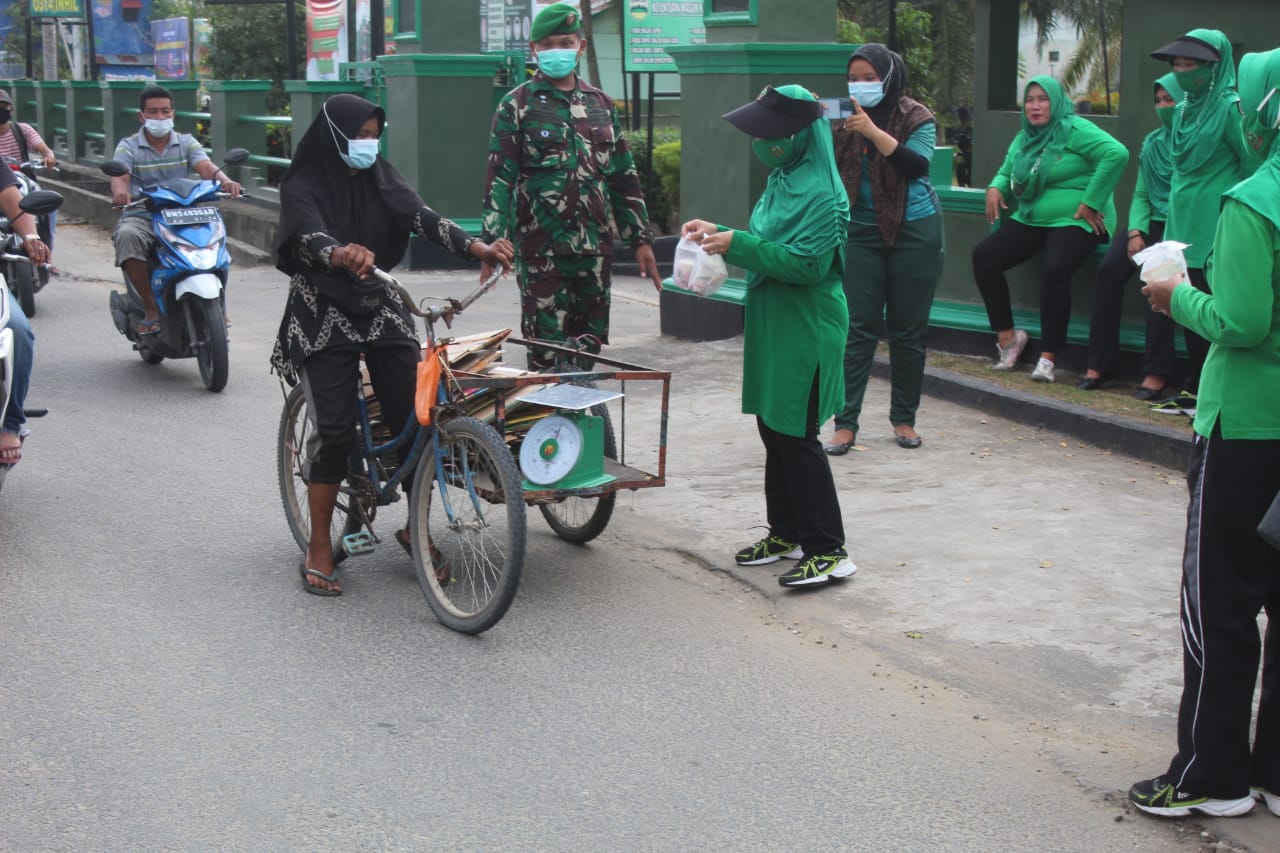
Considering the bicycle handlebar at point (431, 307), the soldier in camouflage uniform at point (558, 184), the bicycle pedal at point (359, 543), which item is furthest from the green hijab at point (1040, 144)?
the bicycle pedal at point (359, 543)

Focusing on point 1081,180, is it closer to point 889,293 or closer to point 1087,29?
point 889,293

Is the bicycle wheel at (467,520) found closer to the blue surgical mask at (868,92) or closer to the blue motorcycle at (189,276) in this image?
the blue surgical mask at (868,92)

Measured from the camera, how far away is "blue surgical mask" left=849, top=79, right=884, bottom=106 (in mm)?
7430

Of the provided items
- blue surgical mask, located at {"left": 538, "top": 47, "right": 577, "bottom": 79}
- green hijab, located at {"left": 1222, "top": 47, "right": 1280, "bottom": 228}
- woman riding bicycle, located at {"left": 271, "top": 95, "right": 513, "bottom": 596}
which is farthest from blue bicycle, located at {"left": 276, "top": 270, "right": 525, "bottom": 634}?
green hijab, located at {"left": 1222, "top": 47, "right": 1280, "bottom": 228}

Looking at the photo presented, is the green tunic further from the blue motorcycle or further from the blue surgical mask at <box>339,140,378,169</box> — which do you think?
the blue motorcycle

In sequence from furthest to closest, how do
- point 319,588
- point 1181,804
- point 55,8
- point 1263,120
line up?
point 55,8
point 319,588
point 1181,804
point 1263,120

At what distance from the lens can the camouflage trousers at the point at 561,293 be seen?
7.04 metres

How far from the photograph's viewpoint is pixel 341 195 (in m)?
5.56

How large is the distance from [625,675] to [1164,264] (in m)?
2.15

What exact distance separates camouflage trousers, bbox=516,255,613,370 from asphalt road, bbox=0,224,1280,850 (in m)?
0.88

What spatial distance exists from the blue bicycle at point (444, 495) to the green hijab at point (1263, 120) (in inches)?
95.3

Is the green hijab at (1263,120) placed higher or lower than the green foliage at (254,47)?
lower

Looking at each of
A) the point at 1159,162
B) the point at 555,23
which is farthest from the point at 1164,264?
the point at 1159,162

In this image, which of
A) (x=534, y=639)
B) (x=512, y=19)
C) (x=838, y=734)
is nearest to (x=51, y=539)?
(x=534, y=639)
